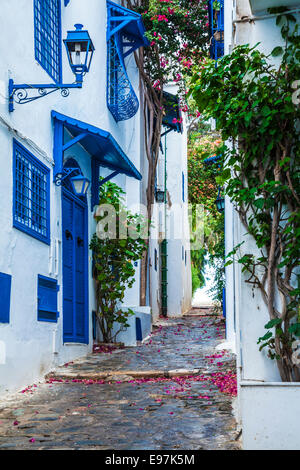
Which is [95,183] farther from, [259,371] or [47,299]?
[259,371]

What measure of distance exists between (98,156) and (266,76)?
692 cm

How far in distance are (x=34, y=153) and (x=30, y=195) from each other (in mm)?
562

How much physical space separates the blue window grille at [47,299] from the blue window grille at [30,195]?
1.81 ft

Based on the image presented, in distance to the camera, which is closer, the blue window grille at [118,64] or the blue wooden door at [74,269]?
the blue wooden door at [74,269]

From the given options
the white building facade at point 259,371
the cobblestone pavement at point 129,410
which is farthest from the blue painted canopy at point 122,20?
the white building facade at point 259,371

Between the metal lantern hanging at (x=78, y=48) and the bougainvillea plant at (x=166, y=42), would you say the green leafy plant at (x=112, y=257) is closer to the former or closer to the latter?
the bougainvillea plant at (x=166, y=42)

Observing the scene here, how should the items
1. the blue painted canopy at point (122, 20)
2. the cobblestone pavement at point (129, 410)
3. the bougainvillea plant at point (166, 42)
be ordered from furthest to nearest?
1. the bougainvillea plant at point (166, 42)
2. the blue painted canopy at point (122, 20)
3. the cobblestone pavement at point (129, 410)

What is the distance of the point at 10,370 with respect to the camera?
656cm

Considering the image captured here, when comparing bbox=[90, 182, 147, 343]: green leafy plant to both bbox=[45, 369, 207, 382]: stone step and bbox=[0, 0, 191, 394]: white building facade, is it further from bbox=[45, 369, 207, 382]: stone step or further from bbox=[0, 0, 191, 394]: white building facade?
bbox=[45, 369, 207, 382]: stone step

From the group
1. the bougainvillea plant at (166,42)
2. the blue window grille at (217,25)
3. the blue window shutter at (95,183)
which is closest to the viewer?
the blue window shutter at (95,183)

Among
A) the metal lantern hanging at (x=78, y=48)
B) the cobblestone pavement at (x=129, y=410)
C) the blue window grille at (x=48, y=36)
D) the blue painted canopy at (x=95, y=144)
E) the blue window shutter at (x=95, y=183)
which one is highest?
the blue window grille at (x=48, y=36)

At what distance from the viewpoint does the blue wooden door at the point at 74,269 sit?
30.7ft

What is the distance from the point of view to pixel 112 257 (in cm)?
1120

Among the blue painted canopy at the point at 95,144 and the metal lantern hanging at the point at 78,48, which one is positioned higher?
the metal lantern hanging at the point at 78,48
